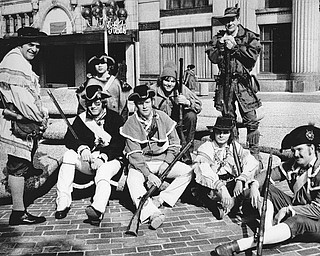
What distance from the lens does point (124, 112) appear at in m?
6.75

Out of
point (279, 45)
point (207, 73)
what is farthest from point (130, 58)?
point (279, 45)

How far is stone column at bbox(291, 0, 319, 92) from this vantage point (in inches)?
713

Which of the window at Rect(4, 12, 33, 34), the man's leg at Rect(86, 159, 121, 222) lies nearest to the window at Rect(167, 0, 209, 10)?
the window at Rect(4, 12, 33, 34)

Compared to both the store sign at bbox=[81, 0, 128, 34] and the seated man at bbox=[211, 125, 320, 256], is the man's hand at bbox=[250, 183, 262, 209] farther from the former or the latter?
the store sign at bbox=[81, 0, 128, 34]

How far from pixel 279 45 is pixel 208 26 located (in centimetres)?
348

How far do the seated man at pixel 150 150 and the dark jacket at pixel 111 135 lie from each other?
32 cm

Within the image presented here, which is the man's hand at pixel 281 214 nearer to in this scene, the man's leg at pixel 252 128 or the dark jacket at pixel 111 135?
the dark jacket at pixel 111 135

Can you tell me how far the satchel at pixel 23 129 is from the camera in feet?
16.9

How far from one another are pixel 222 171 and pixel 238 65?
2.15m

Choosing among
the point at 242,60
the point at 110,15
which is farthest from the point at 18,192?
the point at 110,15

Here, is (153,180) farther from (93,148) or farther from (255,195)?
(255,195)

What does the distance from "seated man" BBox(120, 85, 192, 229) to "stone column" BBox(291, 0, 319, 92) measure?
545 inches

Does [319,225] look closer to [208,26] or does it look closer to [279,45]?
[279,45]

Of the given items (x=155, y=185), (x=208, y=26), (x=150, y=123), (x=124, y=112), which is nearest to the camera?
(x=155, y=185)
